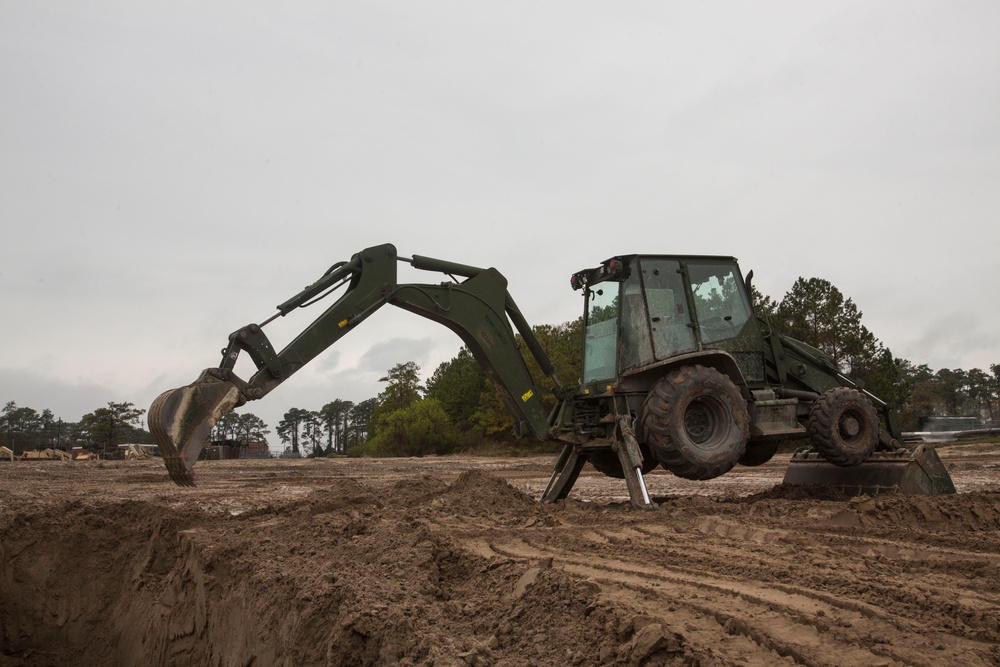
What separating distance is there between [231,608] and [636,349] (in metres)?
4.46

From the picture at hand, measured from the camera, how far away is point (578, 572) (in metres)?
4.79

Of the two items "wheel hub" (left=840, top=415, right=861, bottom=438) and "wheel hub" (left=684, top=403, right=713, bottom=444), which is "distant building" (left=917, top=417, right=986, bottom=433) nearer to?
"wheel hub" (left=840, top=415, right=861, bottom=438)

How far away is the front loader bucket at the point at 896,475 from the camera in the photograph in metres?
8.10

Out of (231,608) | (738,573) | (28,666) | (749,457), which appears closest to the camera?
(738,573)

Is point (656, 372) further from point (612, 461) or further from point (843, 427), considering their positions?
point (843, 427)

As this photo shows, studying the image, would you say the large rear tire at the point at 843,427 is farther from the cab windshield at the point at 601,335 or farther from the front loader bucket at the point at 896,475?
the cab windshield at the point at 601,335

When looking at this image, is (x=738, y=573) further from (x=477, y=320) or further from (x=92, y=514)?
(x=92, y=514)

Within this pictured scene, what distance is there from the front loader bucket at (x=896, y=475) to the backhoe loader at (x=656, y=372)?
14mm

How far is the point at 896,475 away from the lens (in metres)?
8.16

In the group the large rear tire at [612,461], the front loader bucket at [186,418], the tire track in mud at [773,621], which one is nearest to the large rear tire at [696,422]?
the large rear tire at [612,461]

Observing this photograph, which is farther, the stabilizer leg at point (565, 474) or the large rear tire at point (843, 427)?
the stabilizer leg at point (565, 474)

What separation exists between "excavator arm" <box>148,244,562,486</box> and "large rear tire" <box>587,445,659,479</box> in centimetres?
74

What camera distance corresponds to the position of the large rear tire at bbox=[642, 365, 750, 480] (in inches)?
299

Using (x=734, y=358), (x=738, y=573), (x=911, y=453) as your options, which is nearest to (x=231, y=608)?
(x=738, y=573)
